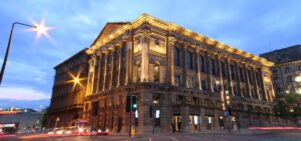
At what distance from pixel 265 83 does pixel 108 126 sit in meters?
49.1

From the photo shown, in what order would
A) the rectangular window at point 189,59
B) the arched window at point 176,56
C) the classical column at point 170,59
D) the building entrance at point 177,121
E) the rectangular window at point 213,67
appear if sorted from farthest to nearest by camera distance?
the rectangular window at point 213,67, the rectangular window at point 189,59, the arched window at point 176,56, the classical column at point 170,59, the building entrance at point 177,121

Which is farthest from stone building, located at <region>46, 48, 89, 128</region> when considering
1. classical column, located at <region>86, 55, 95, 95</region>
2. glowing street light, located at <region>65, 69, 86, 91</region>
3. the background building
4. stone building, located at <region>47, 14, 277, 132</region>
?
the background building

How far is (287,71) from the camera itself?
7781 centimetres

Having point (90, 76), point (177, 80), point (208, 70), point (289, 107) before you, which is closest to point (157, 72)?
point (177, 80)

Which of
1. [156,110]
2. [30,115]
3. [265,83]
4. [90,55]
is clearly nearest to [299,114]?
[265,83]

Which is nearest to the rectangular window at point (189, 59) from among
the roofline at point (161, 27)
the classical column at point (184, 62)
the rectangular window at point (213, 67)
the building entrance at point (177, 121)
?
the classical column at point (184, 62)

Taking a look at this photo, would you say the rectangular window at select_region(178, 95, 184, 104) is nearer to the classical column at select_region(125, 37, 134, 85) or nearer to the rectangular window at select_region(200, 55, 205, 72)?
the classical column at select_region(125, 37, 134, 85)

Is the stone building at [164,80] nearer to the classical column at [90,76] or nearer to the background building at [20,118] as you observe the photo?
the classical column at [90,76]

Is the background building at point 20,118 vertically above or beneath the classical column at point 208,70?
beneath

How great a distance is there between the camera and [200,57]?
5138cm

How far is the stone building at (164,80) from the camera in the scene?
38594 mm

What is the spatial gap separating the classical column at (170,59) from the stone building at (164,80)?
189mm

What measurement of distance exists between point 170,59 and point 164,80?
4.62 meters

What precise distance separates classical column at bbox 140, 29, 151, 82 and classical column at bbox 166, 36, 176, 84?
15.7ft
